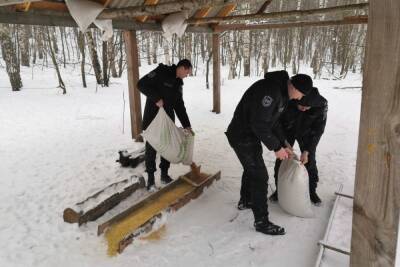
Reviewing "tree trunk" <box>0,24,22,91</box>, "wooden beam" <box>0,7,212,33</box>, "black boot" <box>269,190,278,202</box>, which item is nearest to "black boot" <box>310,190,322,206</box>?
"black boot" <box>269,190,278,202</box>

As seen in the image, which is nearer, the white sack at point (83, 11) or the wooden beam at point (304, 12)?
the white sack at point (83, 11)

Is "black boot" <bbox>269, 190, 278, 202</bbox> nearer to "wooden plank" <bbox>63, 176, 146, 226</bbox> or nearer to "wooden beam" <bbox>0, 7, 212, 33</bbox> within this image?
"wooden plank" <bbox>63, 176, 146, 226</bbox>

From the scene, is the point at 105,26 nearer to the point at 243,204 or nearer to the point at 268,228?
the point at 243,204

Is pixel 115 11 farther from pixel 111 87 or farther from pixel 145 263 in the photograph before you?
pixel 111 87

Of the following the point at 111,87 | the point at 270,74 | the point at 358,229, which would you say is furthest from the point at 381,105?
the point at 111,87

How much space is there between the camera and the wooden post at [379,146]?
5.17ft

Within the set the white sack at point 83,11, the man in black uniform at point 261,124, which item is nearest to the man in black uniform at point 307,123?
the man in black uniform at point 261,124

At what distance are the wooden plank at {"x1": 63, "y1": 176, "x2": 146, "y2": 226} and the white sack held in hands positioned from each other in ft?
1.75

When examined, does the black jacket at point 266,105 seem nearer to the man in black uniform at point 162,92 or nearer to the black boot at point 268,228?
the black boot at point 268,228

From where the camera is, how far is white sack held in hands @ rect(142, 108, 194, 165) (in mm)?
4164

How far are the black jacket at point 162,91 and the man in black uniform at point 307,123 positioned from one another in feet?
4.51

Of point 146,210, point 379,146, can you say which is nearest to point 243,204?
point 146,210

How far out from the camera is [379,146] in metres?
1.67

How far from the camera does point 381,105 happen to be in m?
1.64
